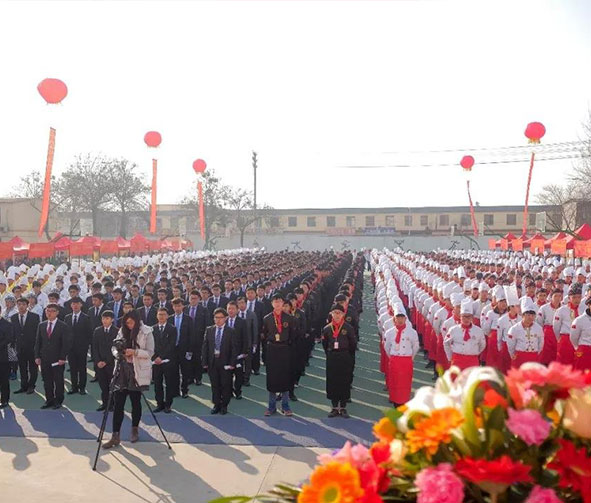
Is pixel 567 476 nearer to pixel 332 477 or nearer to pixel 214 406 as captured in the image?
pixel 332 477

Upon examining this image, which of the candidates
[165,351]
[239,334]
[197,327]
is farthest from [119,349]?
[197,327]

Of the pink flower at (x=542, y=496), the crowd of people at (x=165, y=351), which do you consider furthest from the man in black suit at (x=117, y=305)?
the pink flower at (x=542, y=496)

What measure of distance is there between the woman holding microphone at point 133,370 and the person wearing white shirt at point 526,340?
189 inches

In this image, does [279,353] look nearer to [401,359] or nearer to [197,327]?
[401,359]

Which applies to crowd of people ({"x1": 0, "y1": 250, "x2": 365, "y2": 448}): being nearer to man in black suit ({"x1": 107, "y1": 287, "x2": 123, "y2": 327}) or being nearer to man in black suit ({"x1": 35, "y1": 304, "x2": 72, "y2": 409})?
man in black suit ({"x1": 35, "y1": 304, "x2": 72, "y2": 409})

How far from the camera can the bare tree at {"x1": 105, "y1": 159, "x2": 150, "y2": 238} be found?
1893 inches

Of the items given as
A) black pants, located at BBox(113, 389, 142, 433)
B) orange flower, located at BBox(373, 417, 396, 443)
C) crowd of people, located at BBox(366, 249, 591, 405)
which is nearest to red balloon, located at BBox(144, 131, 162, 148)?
crowd of people, located at BBox(366, 249, 591, 405)

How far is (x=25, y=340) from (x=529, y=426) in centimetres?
931

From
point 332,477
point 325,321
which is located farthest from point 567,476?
point 325,321

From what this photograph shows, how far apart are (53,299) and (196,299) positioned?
2.48 metres

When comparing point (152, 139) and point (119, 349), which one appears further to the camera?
point (152, 139)

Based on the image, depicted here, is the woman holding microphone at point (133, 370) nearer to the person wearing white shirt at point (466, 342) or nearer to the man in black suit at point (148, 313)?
the man in black suit at point (148, 313)

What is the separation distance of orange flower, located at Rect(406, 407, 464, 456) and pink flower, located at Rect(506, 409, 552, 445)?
0.13 m

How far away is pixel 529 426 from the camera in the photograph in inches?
62.7
